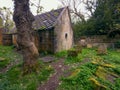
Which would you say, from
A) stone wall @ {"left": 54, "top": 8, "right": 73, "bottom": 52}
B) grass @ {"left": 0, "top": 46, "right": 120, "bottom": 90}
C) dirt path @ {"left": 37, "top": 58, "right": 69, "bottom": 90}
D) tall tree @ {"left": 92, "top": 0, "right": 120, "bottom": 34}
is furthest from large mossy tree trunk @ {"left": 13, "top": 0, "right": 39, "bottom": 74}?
tall tree @ {"left": 92, "top": 0, "right": 120, "bottom": 34}

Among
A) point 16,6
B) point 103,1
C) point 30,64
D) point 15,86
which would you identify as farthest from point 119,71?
point 103,1

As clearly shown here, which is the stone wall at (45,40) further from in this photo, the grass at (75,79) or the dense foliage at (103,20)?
the dense foliage at (103,20)

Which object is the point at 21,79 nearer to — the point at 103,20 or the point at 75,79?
the point at 75,79

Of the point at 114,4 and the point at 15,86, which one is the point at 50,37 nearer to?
the point at 15,86

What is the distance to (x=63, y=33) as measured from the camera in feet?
53.6

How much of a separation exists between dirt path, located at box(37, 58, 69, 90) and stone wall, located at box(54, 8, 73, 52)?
3.65 metres

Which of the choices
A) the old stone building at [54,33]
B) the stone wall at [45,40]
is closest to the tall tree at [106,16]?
the old stone building at [54,33]

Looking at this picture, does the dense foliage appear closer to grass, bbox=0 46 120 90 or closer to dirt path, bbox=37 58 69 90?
grass, bbox=0 46 120 90

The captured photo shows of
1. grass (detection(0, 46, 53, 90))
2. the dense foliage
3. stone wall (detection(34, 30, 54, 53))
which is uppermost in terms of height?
the dense foliage

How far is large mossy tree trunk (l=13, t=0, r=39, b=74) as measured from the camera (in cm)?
984

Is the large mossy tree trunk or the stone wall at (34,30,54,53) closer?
the large mossy tree trunk

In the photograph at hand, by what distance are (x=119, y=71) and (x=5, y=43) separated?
57.9 ft

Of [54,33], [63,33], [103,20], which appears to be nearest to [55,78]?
[54,33]

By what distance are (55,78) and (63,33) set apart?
7577mm
